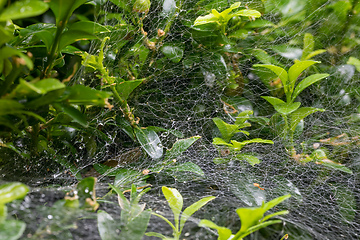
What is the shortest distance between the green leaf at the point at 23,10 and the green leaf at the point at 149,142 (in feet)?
1.64

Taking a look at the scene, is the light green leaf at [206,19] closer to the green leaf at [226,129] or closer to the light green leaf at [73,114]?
the green leaf at [226,129]

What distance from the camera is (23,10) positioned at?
1.27 ft

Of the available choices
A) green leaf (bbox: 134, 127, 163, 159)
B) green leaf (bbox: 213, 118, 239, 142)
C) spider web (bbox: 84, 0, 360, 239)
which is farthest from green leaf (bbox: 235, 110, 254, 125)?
green leaf (bbox: 134, 127, 163, 159)

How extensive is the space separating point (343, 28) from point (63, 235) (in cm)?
147

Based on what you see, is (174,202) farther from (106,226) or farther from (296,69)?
(296,69)

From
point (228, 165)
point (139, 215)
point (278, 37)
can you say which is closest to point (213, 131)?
point (228, 165)

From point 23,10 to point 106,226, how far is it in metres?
0.43

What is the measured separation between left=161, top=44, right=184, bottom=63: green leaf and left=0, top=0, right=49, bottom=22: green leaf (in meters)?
0.61

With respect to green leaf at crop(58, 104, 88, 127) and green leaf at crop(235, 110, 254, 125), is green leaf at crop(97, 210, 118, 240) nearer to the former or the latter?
green leaf at crop(58, 104, 88, 127)

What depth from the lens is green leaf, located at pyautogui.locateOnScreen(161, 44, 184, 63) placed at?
98 cm

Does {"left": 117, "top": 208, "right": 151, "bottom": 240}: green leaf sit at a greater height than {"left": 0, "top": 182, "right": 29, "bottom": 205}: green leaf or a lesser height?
lesser

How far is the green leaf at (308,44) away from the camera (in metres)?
1.14

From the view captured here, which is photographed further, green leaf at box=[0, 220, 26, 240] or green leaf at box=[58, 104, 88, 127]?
green leaf at box=[58, 104, 88, 127]

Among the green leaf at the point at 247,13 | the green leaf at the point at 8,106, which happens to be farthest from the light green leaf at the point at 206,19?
the green leaf at the point at 8,106
